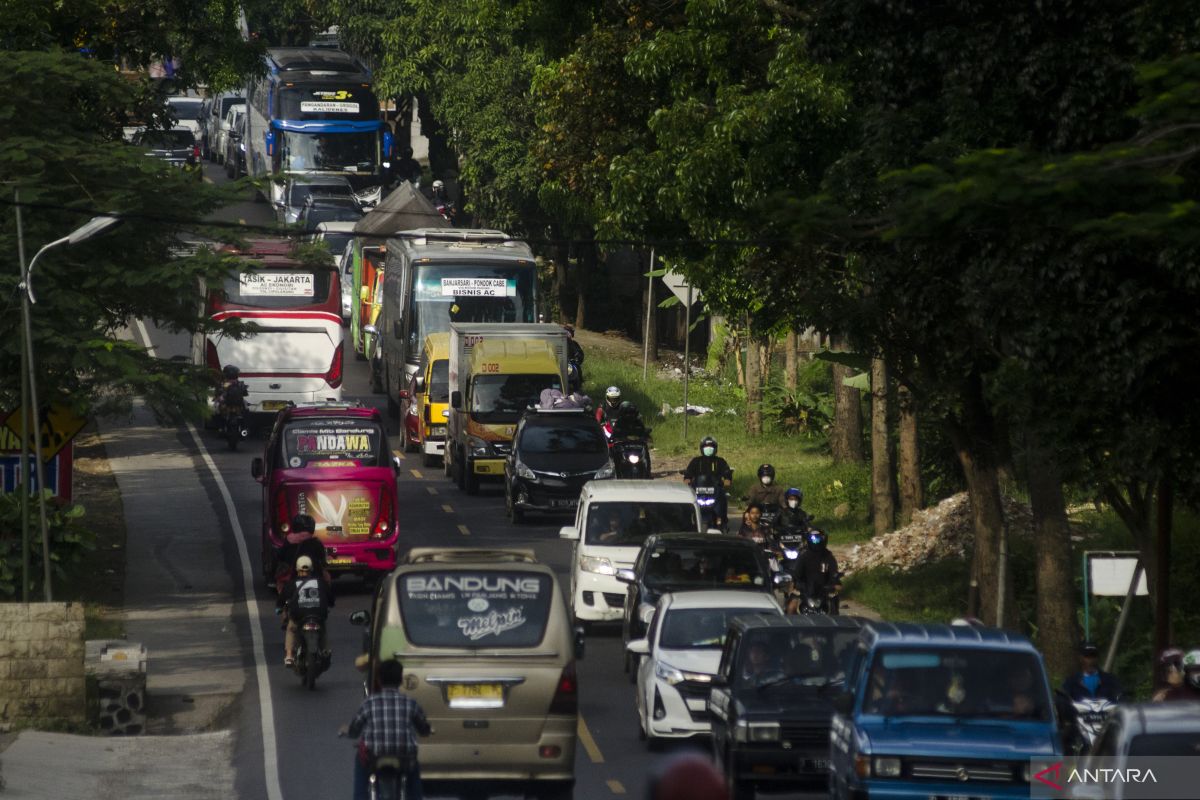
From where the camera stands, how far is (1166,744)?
11422 mm

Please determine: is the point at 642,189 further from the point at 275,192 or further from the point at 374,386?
the point at 275,192

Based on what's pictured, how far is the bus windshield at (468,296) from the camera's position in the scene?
40.0 metres

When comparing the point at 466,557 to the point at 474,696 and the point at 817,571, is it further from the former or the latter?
the point at 817,571

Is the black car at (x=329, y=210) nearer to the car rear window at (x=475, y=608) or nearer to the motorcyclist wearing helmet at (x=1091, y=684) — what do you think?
the car rear window at (x=475, y=608)

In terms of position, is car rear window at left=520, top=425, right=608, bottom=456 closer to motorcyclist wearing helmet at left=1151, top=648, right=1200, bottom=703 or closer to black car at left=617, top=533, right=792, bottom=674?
black car at left=617, top=533, right=792, bottom=674

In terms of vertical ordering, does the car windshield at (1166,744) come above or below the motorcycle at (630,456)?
above

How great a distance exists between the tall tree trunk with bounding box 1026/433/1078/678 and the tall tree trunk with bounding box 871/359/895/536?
7.75 m

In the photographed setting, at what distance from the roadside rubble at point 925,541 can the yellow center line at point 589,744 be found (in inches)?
404

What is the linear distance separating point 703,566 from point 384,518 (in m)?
6.32

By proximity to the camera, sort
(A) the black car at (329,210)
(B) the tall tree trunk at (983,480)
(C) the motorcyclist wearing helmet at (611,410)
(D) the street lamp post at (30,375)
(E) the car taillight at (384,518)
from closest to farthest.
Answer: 1. (B) the tall tree trunk at (983,480)
2. (D) the street lamp post at (30,375)
3. (E) the car taillight at (384,518)
4. (C) the motorcyclist wearing helmet at (611,410)
5. (A) the black car at (329,210)

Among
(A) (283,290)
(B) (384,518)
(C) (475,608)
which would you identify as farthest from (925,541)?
(A) (283,290)

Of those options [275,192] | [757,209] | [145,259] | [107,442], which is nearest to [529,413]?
[145,259]

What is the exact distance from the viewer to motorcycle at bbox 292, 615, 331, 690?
20.6m

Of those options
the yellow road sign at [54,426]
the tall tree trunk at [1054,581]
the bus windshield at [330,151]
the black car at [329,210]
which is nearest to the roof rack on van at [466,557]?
the tall tree trunk at [1054,581]
